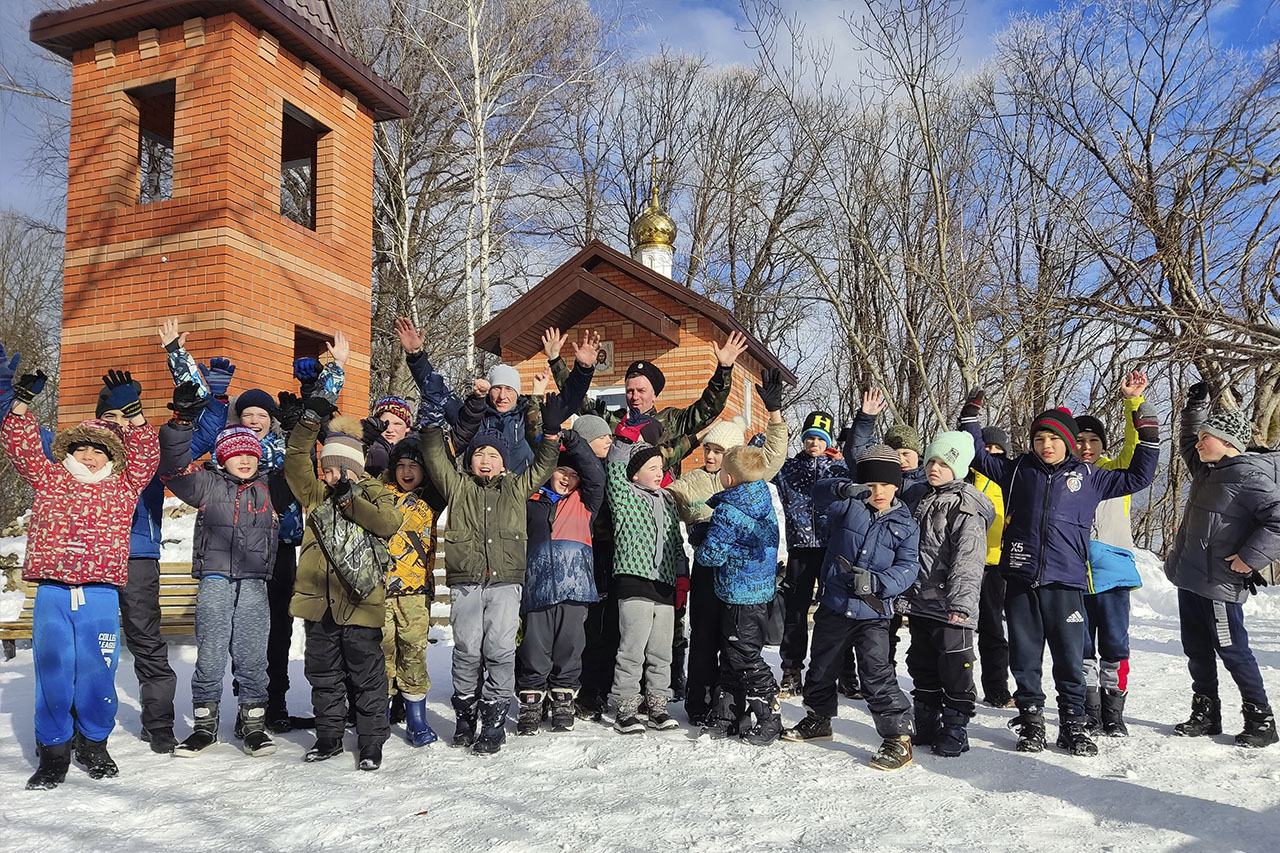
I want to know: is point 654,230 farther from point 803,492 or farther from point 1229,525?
point 1229,525

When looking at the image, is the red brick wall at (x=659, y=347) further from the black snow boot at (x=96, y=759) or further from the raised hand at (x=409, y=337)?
the black snow boot at (x=96, y=759)

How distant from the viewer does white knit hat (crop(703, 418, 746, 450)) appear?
5.04 metres

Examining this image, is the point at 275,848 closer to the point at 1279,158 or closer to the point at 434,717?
the point at 434,717

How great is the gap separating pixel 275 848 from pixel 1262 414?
13.8 m

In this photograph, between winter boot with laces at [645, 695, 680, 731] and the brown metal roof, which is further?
the brown metal roof

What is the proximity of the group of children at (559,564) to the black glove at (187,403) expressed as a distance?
17 millimetres

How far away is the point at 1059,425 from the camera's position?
455 cm

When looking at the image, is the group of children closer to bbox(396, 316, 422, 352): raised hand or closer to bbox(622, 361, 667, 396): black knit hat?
bbox(396, 316, 422, 352): raised hand

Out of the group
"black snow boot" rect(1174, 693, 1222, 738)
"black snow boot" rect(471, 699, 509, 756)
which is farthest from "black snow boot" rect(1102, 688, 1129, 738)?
"black snow boot" rect(471, 699, 509, 756)

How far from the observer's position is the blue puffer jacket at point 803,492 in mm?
5426

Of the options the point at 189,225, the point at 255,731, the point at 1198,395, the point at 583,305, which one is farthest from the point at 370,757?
the point at 583,305

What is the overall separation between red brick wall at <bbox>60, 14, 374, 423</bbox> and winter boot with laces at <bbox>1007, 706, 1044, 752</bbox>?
8.15 m

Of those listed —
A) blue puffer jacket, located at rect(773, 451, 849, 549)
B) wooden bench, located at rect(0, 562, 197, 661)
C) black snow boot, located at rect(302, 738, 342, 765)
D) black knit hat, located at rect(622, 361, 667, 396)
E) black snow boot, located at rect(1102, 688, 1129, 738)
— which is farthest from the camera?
wooden bench, located at rect(0, 562, 197, 661)

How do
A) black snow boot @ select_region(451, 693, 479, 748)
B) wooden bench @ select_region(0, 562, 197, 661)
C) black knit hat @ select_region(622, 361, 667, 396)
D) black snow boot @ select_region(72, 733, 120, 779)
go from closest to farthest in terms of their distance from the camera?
black snow boot @ select_region(72, 733, 120, 779)
black snow boot @ select_region(451, 693, 479, 748)
black knit hat @ select_region(622, 361, 667, 396)
wooden bench @ select_region(0, 562, 197, 661)
